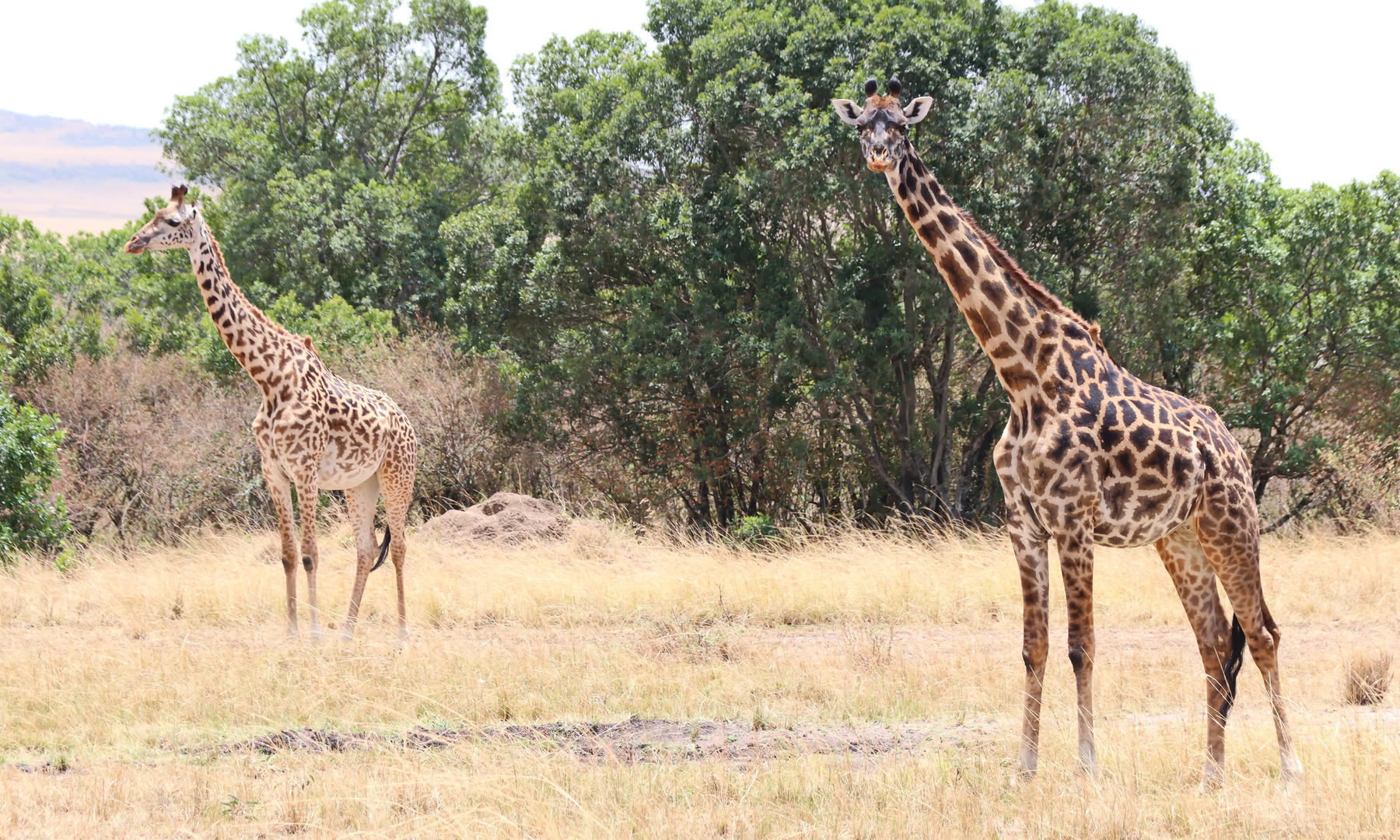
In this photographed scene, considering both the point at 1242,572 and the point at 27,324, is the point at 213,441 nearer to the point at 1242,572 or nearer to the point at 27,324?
the point at 27,324

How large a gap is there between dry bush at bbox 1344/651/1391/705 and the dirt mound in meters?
9.25

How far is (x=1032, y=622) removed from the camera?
5.83 meters

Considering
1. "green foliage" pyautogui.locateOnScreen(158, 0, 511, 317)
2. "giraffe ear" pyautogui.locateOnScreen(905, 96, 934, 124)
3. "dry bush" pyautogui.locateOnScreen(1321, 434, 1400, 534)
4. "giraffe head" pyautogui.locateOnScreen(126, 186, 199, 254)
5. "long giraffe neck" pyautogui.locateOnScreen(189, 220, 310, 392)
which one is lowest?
"dry bush" pyautogui.locateOnScreen(1321, 434, 1400, 534)

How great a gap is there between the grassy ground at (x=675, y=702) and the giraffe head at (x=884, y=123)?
3091mm

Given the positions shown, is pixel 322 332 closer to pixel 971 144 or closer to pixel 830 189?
pixel 830 189

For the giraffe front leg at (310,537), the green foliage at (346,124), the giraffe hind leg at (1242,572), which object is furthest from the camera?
the green foliage at (346,124)

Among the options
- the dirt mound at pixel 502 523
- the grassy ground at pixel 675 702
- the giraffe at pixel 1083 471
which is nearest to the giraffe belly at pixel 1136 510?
the giraffe at pixel 1083 471

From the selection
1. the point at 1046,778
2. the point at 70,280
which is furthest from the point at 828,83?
the point at 70,280

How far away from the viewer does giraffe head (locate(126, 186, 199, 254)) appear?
9.26 meters

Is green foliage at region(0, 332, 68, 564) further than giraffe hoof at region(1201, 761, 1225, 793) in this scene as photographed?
Yes

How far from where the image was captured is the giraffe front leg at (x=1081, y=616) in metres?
5.66

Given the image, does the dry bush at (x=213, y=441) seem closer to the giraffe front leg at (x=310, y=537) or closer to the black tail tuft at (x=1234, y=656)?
the giraffe front leg at (x=310, y=537)

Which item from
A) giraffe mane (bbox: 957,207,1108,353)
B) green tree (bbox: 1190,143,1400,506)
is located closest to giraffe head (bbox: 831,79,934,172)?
giraffe mane (bbox: 957,207,1108,353)

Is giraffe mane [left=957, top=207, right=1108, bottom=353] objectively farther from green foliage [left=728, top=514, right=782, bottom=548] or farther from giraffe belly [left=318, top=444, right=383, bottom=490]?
green foliage [left=728, top=514, right=782, bottom=548]
